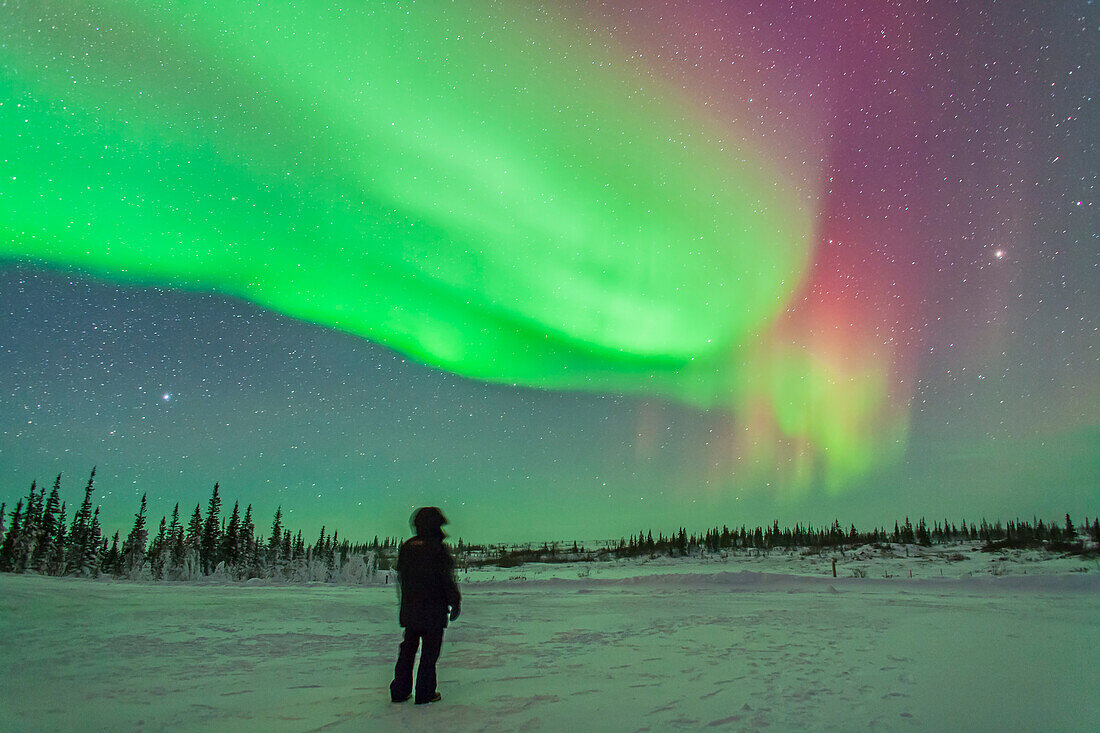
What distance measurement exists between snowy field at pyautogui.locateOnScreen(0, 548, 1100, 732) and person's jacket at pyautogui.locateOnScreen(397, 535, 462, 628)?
2.60 feet

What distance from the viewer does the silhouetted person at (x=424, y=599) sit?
18.6 ft

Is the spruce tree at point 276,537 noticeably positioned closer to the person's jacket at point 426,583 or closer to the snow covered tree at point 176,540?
the snow covered tree at point 176,540

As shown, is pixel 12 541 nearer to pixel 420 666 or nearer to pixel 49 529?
pixel 49 529

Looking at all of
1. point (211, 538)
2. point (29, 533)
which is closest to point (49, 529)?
point (29, 533)

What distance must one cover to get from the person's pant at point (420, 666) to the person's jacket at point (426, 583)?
111 mm

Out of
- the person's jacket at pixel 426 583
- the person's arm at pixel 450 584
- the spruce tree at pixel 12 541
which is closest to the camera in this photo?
the person's jacket at pixel 426 583

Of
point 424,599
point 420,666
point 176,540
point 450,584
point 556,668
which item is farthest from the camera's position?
point 176,540

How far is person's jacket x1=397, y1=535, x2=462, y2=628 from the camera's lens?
5.88 m

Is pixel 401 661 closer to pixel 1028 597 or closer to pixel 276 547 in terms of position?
pixel 1028 597

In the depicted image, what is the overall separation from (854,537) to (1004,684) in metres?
138

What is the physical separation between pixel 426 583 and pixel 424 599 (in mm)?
154

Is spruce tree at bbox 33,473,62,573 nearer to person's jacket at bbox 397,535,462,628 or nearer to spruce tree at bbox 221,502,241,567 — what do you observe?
spruce tree at bbox 221,502,241,567

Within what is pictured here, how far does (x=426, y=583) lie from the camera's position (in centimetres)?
596

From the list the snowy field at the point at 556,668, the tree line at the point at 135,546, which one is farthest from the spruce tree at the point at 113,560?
the snowy field at the point at 556,668
